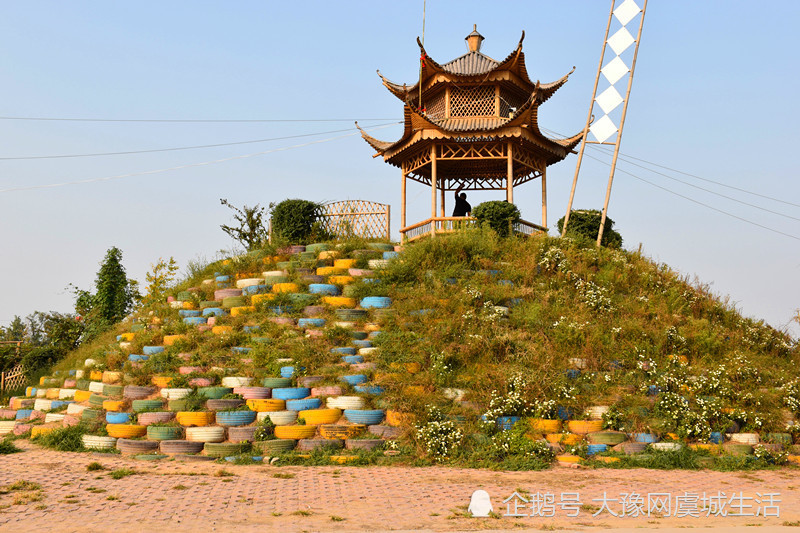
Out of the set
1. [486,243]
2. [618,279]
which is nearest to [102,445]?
[486,243]

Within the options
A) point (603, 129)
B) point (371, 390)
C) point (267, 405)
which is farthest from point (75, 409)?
point (603, 129)

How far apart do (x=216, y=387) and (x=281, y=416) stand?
142cm

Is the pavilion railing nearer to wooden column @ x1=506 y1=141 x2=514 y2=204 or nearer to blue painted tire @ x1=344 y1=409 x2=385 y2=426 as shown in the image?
wooden column @ x1=506 y1=141 x2=514 y2=204

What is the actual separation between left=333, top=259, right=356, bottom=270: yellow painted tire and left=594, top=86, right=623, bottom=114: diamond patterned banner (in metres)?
7.55

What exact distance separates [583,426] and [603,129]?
8.57 m

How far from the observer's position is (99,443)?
9.43 m

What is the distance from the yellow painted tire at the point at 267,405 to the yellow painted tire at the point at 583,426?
15.2ft

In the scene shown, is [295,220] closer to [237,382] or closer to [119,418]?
[237,382]

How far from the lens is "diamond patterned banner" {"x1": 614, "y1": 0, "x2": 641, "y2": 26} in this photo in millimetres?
14539

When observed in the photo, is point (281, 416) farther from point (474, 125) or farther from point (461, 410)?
point (474, 125)

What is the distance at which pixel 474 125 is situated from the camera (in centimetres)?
1725

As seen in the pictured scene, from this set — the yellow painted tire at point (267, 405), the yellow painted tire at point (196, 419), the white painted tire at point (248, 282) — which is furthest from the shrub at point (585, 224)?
the yellow painted tire at point (196, 419)

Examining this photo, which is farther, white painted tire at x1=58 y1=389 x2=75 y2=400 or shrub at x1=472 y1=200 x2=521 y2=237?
shrub at x1=472 y1=200 x2=521 y2=237

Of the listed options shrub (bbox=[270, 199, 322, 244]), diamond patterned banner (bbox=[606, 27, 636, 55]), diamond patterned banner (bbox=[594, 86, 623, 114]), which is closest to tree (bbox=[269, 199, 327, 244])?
shrub (bbox=[270, 199, 322, 244])
